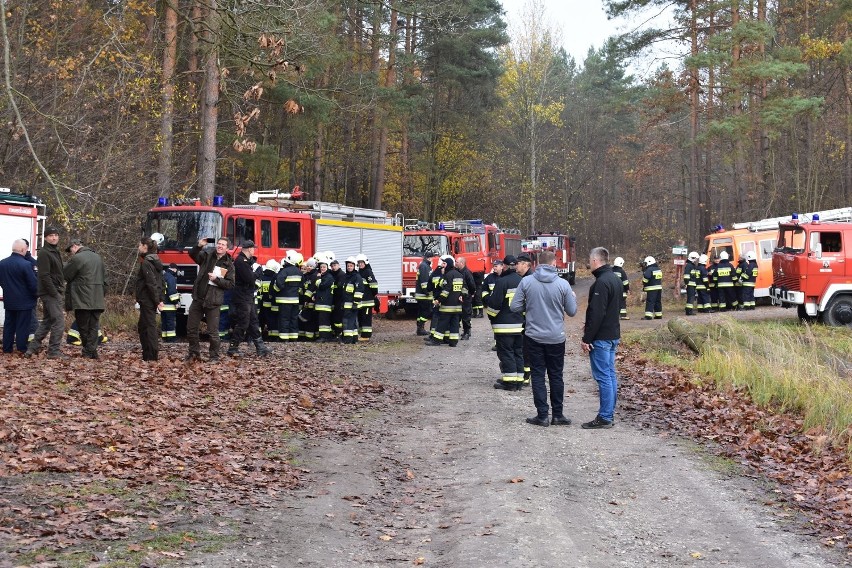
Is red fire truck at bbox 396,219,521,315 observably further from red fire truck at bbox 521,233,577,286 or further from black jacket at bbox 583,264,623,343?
black jacket at bbox 583,264,623,343

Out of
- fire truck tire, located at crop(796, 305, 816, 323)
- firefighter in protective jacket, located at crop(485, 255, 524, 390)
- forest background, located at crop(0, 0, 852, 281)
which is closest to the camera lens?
firefighter in protective jacket, located at crop(485, 255, 524, 390)

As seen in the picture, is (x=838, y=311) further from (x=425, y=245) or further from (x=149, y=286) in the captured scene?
(x=149, y=286)

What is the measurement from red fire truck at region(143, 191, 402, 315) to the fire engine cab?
97.3 inches

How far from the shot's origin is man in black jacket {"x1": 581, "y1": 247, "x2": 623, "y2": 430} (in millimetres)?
9844

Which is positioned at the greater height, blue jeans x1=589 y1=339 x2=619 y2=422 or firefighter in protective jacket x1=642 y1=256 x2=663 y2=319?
firefighter in protective jacket x1=642 y1=256 x2=663 y2=319

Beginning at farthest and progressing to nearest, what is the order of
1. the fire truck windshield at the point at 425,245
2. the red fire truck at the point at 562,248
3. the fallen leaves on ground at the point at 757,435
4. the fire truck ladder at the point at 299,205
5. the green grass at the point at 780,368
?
the red fire truck at the point at 562,248 → the fire truck windshield at the point at 425,245 → the fire truck ladder at the point at 299,205 → the green grass at the point at 780,368 → the fallen leaves on ground at the point at 757,435

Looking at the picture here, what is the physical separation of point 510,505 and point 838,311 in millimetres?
17228

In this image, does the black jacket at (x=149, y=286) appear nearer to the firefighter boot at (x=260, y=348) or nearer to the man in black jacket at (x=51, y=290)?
the man in black jacket at (x=51, y=290)

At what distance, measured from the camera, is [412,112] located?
1414 inches

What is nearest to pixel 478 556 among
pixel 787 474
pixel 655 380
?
pixel 787 474

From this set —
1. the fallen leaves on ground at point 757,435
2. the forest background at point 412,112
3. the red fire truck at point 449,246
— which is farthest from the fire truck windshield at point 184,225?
the fallen leaves on ground at point 757,435

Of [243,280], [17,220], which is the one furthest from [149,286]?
[17,220]

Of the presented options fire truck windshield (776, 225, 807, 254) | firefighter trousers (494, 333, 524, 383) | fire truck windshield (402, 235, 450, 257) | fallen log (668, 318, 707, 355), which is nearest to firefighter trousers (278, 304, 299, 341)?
firefighter trousers (494, 333, 524, 383)

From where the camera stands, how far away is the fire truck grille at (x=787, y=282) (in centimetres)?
2156
